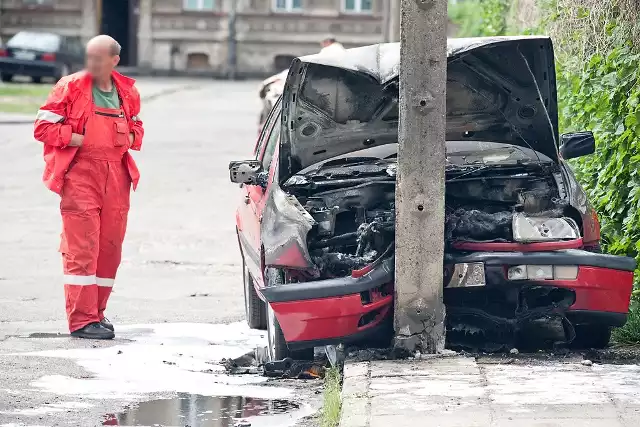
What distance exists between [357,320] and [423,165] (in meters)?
0.93

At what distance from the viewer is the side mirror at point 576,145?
8.30 meters

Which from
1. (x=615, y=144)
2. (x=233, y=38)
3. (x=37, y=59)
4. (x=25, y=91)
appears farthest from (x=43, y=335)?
(x=233, y=38)

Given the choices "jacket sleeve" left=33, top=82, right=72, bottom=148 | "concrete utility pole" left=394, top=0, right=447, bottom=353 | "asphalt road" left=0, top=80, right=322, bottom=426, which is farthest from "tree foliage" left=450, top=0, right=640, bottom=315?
"jacket sleeve" left=33, top=82, right=72, bottom=148

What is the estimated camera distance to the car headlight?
7547mm

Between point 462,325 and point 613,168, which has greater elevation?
point 613,168

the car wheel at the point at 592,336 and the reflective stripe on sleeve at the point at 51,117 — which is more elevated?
the reflective stripe on sleeve at the point at 51,117

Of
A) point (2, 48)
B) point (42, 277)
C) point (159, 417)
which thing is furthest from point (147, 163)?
point (2, 48)

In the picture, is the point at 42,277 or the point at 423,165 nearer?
the point at 423,165

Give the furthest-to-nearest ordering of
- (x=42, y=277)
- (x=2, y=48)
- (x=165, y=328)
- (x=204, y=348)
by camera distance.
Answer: (x=2, y=48)
(x=42, y=277)
(x=165, y=328)
(x=204, y=348)

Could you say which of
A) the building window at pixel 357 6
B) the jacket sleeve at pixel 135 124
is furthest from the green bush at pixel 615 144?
the building window at pixel 357 6

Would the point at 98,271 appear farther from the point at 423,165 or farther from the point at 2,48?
the point at 2,48

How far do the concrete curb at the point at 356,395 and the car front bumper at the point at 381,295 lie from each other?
0.25 metres

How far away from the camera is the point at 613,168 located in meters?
9.18

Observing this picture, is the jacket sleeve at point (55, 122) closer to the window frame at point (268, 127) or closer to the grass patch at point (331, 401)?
the window frame at point (268, 127)
